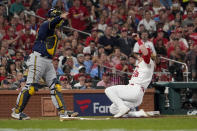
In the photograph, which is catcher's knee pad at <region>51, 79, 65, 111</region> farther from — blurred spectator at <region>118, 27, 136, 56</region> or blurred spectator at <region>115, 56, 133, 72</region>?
blurred spectator at <region>118, 27, 136, 56</region>

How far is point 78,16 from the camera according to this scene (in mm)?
18250

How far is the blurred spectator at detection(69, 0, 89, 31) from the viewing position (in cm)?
1827

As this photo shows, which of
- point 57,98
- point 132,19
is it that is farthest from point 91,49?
point 57,98

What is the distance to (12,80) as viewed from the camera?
13797 mm

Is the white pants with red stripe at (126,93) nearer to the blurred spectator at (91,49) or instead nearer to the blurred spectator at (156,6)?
the blurred spectator at (91,49)

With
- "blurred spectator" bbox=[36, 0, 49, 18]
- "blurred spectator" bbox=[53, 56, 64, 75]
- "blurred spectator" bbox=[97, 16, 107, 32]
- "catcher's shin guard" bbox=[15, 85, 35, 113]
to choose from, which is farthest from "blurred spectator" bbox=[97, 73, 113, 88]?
"blurred spectator" bbox=[36, 0, 49, 18]

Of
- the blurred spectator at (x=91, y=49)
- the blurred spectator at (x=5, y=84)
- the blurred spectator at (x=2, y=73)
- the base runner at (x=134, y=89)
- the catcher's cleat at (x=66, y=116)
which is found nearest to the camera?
the catcher's cleat at (x=66, y=116)

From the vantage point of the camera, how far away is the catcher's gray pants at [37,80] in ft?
33.7

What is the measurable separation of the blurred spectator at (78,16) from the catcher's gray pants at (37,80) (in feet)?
25.9

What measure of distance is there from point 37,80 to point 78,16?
8.11 metres

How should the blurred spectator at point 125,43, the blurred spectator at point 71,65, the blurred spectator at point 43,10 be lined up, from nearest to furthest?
the blurred spectator at point 71,65
the blurred spectator at point 125,43
the blurred spectator at point 43,10

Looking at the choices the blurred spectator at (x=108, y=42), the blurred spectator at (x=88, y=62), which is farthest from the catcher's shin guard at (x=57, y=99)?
the blurred spectator at (x=108, y=42)

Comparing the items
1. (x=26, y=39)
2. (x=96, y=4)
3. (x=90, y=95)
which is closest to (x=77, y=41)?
(x=26, y=39)

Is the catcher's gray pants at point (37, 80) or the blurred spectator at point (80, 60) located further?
the blurred spectator at point (80, 60)
